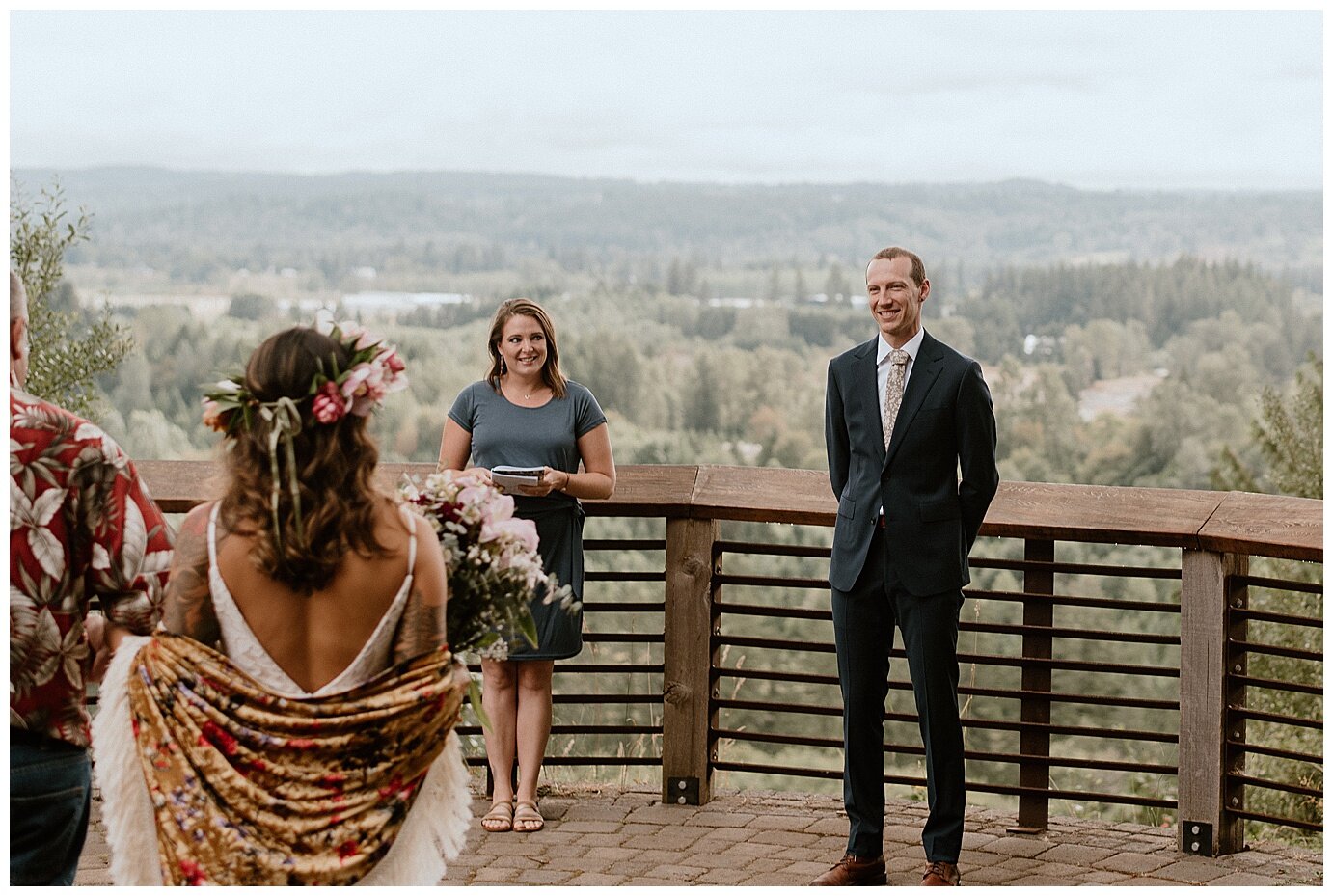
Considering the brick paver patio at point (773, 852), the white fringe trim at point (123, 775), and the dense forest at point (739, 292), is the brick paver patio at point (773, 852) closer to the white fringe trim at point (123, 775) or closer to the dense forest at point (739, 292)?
the white fringe trim at point (123, 775)

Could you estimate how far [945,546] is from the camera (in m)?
4.63

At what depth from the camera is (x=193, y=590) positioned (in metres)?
2.83

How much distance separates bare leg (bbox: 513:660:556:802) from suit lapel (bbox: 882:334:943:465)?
163 centimetres

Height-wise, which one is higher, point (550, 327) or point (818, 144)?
point (818, 144)

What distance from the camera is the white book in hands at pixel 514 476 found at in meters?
5.11

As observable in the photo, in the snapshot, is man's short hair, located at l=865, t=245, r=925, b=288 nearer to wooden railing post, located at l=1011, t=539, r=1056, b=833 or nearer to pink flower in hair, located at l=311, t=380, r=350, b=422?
wooden railing post, located at l=1011, t=539, r=1056, b=833

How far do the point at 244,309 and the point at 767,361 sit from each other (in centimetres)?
1744

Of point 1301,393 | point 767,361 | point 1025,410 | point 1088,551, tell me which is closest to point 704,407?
point 767,361

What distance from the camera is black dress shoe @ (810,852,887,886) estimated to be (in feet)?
15.9

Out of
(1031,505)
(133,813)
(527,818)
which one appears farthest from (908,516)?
(133,813)

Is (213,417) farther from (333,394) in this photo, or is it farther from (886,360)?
(886,360)

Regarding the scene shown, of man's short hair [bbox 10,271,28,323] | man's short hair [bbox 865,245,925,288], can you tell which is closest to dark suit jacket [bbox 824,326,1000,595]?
man's short hair [bbox 865,245,925,288]

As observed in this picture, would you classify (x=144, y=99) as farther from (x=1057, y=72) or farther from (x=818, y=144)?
(x=1057, y=72)

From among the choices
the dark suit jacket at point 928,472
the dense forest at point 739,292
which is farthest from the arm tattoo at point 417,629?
the dense forest at point 739,292
